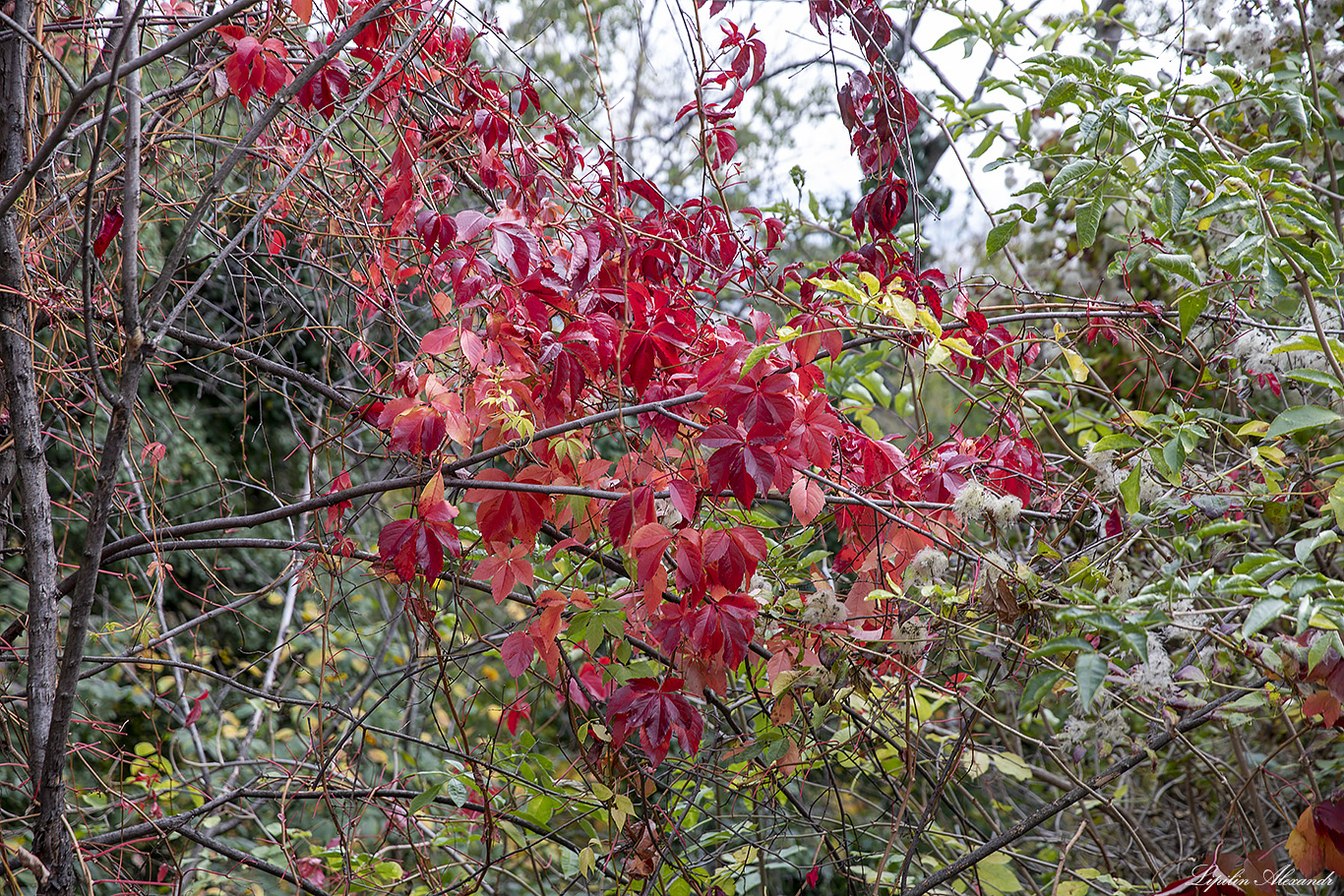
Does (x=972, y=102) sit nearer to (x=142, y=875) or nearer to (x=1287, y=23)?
(x=1287, y=23)

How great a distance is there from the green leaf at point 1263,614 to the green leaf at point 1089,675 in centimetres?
14

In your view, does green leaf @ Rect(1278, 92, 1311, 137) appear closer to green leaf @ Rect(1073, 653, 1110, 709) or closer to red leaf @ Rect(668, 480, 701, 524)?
green leaf @ Rect(1073, 653, 1110, 709)

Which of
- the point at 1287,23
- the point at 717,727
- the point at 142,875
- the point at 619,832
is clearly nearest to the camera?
the point at 619,832

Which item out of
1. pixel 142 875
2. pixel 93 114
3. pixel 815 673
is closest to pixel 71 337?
pixel 93 114

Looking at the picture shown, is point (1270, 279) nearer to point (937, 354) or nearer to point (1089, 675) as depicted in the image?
point (937, 354)

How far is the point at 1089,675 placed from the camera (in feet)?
2.94

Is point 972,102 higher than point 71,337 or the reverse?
higher

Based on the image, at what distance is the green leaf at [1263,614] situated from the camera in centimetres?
88

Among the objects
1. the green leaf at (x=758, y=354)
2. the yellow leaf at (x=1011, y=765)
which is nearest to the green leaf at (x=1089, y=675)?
the green leaf at (x=758, y=354)

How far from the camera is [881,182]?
5.20 feet

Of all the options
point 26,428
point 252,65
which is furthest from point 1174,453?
point 26,428

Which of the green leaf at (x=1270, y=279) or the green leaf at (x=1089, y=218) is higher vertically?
the green leaf at (x=1089, y=218)

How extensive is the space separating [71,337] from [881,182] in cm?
170

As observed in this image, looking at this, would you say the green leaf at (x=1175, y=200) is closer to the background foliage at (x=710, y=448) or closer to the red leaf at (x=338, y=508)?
the background foliage at (x=710, y=448)
